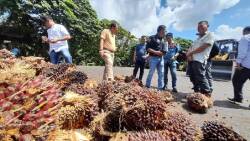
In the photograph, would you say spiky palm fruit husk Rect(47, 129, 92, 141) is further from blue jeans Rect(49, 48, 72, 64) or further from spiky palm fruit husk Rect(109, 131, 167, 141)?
blue jeans Rect(49, 48, 72, 64)

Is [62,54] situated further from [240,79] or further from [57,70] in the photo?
[240,79]

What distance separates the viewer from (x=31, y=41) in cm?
2153

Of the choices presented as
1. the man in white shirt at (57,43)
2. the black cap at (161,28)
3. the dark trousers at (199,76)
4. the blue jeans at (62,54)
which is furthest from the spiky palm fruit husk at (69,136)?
the black cap at (161,28)

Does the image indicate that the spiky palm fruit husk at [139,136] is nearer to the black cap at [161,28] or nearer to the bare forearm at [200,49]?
the bare forearm at [200,49]

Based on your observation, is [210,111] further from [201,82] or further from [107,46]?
[107,46]

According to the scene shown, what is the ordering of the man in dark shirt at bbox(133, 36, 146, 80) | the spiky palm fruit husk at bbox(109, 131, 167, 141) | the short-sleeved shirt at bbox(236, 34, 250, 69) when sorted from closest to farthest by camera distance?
the spiky palm fruit husk at bbox(109, 131, 167, 141)
the short-sleeved shirt at bbox(236, 34, 250, 69)
the man in dark shirt at bbox(133, 36, 146, 80)

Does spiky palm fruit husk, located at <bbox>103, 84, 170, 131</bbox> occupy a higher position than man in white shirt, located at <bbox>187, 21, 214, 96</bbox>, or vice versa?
man in white shirt, located at <bbox>187, 21, 214, 96</bbox>

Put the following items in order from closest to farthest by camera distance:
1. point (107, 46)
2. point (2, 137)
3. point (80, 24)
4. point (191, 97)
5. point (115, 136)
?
point (2, 137), point (115, 136), point (191, 97), point (107, 46), point (80, 24)

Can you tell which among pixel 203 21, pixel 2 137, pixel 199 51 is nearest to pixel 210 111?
pixel 199 51

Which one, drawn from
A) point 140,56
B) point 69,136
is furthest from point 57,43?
point 69,136

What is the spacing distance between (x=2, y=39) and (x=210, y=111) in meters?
17.8

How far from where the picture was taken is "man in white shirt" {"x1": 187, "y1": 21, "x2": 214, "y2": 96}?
702 cm

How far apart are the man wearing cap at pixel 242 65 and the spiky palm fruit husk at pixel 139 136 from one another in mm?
6566

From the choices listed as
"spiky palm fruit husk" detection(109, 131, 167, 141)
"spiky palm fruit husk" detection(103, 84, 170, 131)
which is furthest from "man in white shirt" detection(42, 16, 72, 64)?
"spiky palm fruit husk" detection(109, 131, 167, 141)
